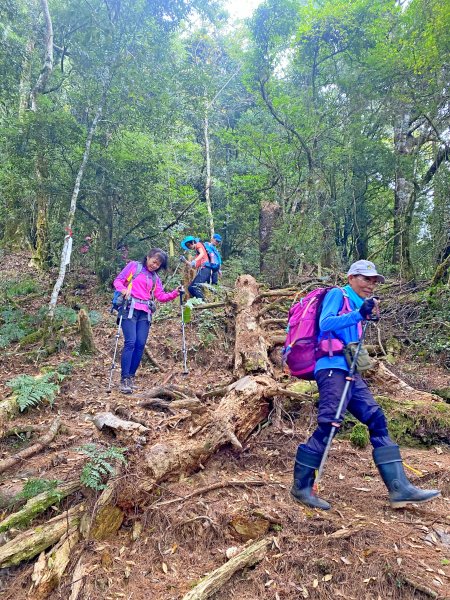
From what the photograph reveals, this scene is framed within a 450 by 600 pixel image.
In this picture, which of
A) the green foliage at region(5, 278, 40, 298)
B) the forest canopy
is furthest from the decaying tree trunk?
the green foliage at region(5, 278, 40, 298)

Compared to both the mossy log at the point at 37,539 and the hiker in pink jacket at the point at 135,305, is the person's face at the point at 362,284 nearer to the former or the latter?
the mossy log at the point at 37,539

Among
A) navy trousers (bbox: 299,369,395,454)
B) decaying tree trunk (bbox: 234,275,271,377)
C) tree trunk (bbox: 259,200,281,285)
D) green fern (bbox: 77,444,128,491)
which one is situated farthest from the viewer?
tree trunk (bbox: 259,200,281,285)

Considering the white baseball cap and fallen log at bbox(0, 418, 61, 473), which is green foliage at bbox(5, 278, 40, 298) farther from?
the white baseball cap

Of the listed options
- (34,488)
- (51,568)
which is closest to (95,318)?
(34,488)

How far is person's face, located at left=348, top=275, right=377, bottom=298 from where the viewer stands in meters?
3.96

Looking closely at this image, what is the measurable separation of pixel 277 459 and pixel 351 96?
1466 cm

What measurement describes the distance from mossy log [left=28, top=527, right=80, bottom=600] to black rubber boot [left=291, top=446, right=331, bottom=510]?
1.98 m

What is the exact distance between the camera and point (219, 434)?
4.44 m

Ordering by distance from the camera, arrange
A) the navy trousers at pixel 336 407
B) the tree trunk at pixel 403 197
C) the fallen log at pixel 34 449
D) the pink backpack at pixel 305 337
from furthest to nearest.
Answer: the tree trunk at pixel 403 197 → the fallen log at pixel 34 449 → the pink backpack at pixel 305 337 → the navy trousers at pixel 336 407

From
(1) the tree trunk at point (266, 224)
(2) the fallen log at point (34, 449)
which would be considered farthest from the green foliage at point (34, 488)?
(1) the tree trunk at point (266, 224)

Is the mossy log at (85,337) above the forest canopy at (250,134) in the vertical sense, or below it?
below

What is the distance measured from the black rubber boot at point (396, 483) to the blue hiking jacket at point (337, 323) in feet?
2.71

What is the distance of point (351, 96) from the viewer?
1513 cm

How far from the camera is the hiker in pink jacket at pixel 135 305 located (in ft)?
22.8
